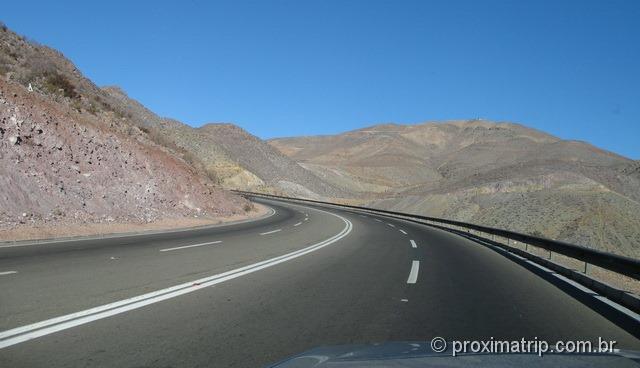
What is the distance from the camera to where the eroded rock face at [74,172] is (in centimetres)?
1986

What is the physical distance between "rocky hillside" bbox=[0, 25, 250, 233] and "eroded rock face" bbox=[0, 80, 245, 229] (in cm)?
5

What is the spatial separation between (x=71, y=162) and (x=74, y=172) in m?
0.62

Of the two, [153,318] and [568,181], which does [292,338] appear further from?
[568,181]

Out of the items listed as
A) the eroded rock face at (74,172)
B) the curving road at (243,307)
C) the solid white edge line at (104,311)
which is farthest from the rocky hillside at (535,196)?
the solid white edge line at (104,311)

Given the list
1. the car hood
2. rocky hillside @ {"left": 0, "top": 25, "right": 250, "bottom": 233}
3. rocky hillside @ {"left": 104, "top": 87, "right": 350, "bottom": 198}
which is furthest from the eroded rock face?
rocky hillside @ {"left": 104, "top": 87, "right": 350, "bottom": 198}

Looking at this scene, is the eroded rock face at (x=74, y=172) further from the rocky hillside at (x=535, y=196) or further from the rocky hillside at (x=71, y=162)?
the rocky hillside at (x=535, y=196)

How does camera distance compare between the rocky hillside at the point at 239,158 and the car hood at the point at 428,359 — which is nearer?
the car hood at the point at 428,359

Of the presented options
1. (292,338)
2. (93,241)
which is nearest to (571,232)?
(93,241)

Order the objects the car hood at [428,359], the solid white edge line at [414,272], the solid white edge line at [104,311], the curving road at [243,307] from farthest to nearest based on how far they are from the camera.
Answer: the solid white edge line at [414,272], the solid white edge line at [104,311], the curving road at [243,307], the car hood at [428,359]

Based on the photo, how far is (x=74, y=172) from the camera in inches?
913

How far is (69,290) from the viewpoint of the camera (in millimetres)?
8148

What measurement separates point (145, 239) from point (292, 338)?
13.2 metres

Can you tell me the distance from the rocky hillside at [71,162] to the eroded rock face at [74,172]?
0.16 ft

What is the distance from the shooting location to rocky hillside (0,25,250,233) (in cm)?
2017
